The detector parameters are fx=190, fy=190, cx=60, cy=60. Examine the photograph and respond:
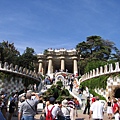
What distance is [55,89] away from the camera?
877 inches

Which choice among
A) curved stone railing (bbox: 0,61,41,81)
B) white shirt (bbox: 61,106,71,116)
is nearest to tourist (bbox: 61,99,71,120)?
white shirt (bbox: 61,106,71,116)

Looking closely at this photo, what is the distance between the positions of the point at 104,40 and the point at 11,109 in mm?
38345

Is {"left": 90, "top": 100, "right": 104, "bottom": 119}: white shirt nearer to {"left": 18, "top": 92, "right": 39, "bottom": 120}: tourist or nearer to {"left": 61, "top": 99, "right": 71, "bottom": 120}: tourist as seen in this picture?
{"left": 61, "top": 99, "right": 71, "bottom": 120}: tourist

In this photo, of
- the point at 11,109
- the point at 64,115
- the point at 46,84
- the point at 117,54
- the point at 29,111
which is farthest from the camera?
the point at 117,54

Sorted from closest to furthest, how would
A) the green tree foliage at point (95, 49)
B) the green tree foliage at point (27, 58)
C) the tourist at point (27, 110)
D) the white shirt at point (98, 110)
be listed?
the tourist at point (27, 110), the white shirt at point (98, 110), the green tree foliage at point (95, 49), the green tree foliage at point (27, 58)

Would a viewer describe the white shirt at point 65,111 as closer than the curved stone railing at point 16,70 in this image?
Yes

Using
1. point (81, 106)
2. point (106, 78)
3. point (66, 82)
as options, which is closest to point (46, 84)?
point (66, 82)

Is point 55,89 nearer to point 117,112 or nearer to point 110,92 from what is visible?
point 110,92

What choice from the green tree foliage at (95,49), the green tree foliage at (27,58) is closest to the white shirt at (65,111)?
the green tree foliage at (95,49)

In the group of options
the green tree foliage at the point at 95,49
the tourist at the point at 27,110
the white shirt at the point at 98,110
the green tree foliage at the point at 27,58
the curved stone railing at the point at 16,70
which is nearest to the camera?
the tourist at the point at 27,110

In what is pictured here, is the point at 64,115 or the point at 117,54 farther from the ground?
the point at 117,54

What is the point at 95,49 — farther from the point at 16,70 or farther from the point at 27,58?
the point at 16,70

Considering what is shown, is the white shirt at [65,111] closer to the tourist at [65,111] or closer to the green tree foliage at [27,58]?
the tourist at [65,111]

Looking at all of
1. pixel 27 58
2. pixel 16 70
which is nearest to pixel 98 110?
pixel 16 70
